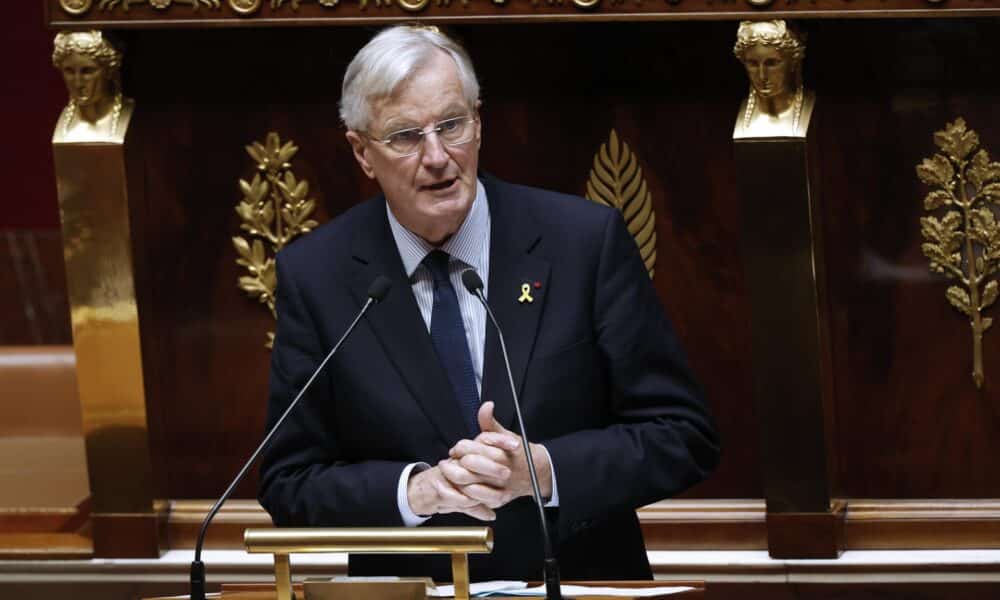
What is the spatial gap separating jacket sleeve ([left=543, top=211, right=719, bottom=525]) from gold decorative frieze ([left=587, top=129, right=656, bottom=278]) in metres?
0.88

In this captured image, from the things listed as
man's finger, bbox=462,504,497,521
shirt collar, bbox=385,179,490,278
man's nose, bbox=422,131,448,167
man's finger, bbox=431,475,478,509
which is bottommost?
man's finger, bbox=462,504,497,521

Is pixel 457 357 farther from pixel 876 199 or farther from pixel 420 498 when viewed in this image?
pixel 876 199

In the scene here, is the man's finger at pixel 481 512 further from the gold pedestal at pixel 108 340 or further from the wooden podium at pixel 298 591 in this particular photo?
the gold pedestal at pixel 108 340

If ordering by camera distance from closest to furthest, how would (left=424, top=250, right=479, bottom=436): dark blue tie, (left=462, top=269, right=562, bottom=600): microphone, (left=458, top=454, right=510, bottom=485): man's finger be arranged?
(left=462, top=269, right=562, bottom=600): microphone, (left=458, top=454, right=510, bottom=485): man's finger, (left=424, top=250, right=479, bottom=436): dark blue tie

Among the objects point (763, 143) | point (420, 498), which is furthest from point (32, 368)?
point (420, 498)

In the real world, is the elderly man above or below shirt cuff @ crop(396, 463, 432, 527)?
above

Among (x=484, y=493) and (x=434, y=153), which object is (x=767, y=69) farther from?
(x=484, y=493)

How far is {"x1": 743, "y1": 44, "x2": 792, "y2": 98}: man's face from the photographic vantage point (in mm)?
2988

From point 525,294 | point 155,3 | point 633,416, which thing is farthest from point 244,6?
point 633,416

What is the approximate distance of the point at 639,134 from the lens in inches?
127

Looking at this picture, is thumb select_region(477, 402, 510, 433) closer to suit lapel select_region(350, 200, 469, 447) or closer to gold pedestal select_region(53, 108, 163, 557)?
suit lapel select_region(350, 200, 469, 447)

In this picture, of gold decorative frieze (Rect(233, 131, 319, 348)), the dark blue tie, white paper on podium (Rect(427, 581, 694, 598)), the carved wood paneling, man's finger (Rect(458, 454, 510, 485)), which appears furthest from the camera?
gold decorative frieze (Rect(233, 131, 319, 348))

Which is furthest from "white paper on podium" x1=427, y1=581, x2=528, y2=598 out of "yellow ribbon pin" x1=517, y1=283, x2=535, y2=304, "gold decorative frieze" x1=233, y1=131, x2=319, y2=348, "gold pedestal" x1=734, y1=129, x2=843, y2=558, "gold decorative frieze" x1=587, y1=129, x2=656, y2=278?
"gold decorative frieze" x1=233, y1=131, x2=319, y2=348

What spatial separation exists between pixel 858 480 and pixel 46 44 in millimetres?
2350
